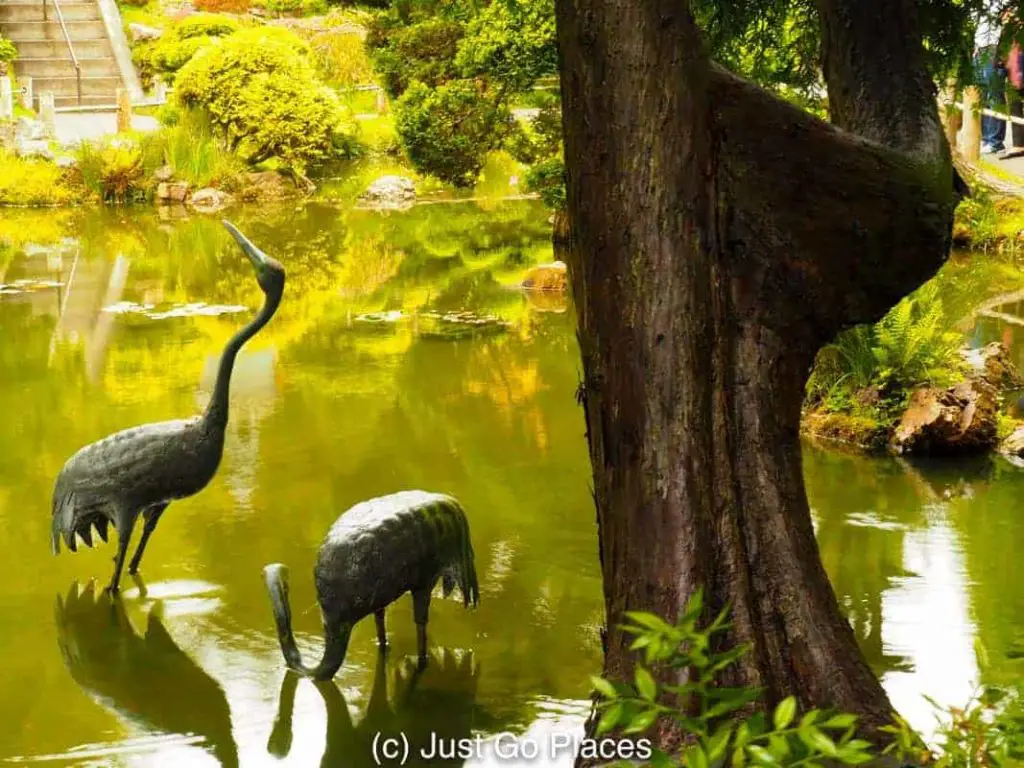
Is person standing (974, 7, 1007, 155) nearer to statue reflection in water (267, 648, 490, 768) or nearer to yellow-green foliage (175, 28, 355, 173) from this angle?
statue reflection in water (267, 648, 490, 768)

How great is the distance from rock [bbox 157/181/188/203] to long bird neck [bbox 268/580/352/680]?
17524 millimetres

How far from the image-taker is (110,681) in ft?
17.1

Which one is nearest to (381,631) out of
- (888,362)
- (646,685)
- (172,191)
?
(646,685)

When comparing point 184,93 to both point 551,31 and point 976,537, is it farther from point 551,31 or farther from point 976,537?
point 976,537

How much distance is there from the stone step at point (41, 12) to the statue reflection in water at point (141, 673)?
2664 cm

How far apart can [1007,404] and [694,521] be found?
18.9 ft

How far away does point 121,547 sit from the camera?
5918 mm

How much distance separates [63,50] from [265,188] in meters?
9.12

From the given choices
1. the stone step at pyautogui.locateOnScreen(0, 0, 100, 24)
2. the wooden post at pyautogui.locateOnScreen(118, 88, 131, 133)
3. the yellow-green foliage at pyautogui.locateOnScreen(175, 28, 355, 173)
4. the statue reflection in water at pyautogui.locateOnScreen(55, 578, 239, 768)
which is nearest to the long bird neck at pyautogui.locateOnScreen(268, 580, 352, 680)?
the statue reflection in water at pyautogui.locateOnScreen(55, 578, 239, 768)

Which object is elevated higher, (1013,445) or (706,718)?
(706,718)

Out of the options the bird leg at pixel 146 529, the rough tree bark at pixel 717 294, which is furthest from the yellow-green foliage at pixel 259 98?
the rough tree bark at pixel 717 294

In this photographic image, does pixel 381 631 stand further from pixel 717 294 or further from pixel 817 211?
pixel 817 211

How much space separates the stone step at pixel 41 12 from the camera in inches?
1175

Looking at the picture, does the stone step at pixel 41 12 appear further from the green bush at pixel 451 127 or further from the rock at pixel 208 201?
the green bush at pixel 451 127
